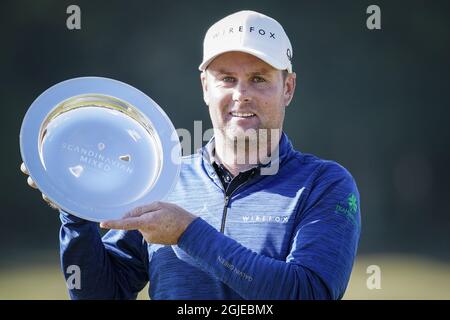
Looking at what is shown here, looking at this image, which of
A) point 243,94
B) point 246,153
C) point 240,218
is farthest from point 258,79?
point 240,218

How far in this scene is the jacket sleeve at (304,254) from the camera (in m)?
1.68

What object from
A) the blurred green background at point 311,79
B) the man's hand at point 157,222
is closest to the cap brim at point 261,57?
the man's hand at point 157,222

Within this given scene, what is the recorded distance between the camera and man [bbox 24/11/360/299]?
5.55 feet

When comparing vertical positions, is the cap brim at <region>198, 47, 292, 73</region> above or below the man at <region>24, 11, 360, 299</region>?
above

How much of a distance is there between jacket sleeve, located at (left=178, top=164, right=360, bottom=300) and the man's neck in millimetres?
163

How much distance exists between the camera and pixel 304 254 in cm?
174

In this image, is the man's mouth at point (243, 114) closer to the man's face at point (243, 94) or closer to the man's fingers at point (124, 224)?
the man's face at point (243, 94)

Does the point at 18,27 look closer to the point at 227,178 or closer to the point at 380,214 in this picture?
the point at 380,214

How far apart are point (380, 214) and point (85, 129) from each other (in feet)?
14.0

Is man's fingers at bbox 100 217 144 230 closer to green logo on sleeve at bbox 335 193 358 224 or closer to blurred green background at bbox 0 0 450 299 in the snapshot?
green logo on sleeve at bbox 335 193 358 224

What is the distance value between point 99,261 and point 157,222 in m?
0.30

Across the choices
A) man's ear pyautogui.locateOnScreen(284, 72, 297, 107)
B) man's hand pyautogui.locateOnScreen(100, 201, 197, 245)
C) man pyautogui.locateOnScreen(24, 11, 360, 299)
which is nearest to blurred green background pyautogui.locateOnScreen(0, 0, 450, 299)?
man's ear pyautogui.locateOnScreen(284, 72, 297, 107)

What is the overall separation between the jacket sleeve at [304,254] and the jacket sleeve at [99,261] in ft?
0.85

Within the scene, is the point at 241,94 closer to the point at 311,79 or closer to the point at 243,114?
the point at 243,114
